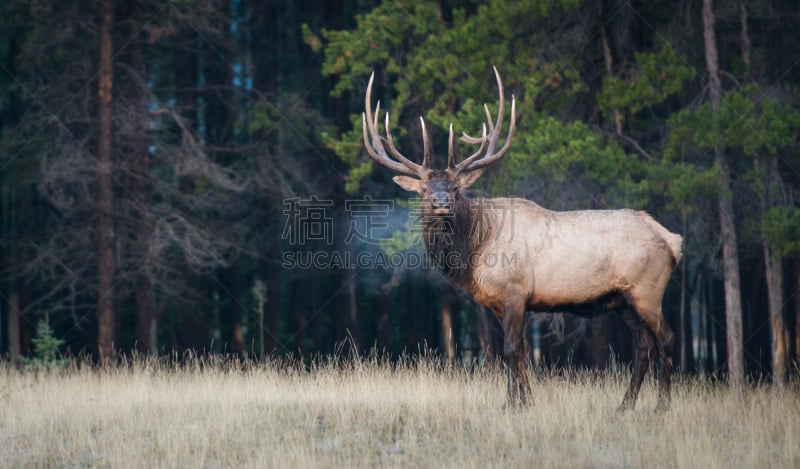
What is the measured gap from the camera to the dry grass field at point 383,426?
758 centimetres

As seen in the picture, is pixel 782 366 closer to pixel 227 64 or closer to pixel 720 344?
pixel 720 344

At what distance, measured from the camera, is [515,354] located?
31.6 feet

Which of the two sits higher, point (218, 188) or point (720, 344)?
point (218, 188)

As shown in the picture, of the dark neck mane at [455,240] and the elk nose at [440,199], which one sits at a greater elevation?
the elk nose at [440,199]

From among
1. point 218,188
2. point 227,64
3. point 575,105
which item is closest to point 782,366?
point 575,105

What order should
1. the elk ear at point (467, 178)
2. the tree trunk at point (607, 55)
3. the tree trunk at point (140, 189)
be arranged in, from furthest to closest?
the tree trunk at point (140, 189) → the tree trunk at point (607, 55) → the elk ear at point (467, 178)

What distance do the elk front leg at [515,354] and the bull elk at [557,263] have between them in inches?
0.4

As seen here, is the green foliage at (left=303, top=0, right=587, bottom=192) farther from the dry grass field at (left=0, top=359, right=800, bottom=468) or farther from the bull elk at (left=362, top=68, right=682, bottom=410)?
the dry grass field at (left=0, top=359, right=800, bottom=468)

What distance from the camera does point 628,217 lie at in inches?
401

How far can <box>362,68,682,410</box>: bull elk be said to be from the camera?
9883 mm

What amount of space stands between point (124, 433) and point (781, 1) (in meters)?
12.4

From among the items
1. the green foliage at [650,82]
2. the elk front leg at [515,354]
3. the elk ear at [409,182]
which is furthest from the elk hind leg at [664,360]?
the green foliage at [650,82]

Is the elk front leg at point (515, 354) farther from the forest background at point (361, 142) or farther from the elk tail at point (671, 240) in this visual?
the forest background at point (361, 142)

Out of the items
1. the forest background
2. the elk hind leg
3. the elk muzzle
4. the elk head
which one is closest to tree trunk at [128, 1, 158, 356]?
the forest background
